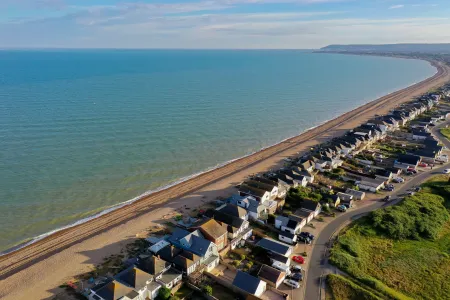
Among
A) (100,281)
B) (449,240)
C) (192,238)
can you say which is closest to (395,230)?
(449,240)

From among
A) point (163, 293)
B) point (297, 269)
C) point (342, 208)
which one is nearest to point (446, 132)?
point (342, 208)

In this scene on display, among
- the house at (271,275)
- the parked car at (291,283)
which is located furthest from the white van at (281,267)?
the parked car at (291,283)

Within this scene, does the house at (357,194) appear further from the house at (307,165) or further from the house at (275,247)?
the house at (275,247)

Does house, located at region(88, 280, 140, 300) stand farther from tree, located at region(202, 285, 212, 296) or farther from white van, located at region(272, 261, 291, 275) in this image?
white van, located at region(272, 261, 291, 275)

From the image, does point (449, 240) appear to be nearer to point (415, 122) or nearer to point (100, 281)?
point (100, 281)

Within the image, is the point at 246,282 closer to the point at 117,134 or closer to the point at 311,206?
the point at 311,206
